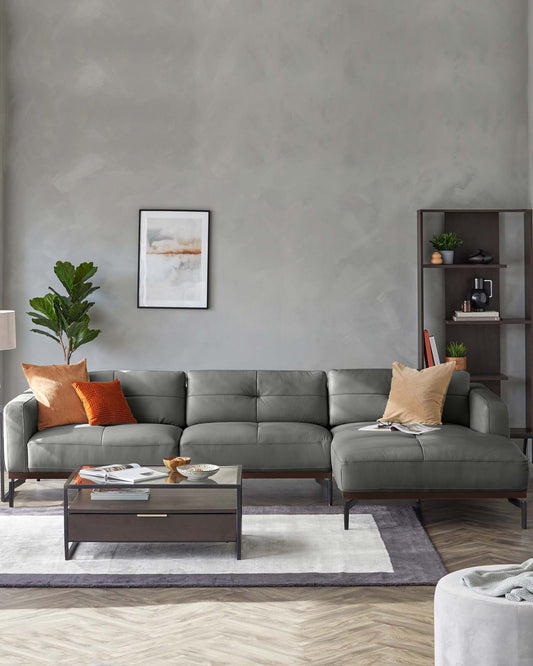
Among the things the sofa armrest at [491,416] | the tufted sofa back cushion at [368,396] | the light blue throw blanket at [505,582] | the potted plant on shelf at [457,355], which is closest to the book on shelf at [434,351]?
the potted plant on shelf at [457,355]

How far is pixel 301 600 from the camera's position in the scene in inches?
136

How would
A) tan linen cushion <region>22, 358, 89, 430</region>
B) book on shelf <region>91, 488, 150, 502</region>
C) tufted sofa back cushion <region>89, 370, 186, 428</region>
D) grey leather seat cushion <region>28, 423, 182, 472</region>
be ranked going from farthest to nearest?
1. tufted sofa back cushion <region>89, 370, 186, 428</region>
2. tan linen cushion <region>22, 358, 89, 430</region>
3. grey leather seat cushion <region>28, 423, 182, 472</region>
4. book on shelf <region>91, 488, 150, 502</region>

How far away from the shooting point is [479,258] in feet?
20.1

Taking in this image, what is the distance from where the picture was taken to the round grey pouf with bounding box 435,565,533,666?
225 cm

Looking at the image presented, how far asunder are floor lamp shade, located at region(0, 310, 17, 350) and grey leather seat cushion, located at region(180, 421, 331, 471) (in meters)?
1.25

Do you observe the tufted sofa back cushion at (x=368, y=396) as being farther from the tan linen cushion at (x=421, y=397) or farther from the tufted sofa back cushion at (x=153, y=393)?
the tufted sofa back cushion at (x=153, y=393)

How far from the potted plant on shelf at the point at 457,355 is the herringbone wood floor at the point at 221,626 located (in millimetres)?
2327

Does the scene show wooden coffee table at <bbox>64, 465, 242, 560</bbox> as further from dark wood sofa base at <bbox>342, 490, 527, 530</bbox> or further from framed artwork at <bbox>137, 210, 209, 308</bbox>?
framed artwork at <bbox>137, 210, 209, 308</bbox>

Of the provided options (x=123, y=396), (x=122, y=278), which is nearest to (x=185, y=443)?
(x=123, y=396)

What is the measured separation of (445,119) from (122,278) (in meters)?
2.91

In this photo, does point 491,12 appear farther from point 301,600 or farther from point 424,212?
point 301,600

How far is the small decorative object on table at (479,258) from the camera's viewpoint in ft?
20.1

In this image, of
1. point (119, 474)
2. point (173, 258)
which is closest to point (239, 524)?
point (119, 474)

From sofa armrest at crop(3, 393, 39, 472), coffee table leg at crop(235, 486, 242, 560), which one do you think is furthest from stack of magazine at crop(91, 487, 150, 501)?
sofa armrest at crop(3, 393, 39, 472)
